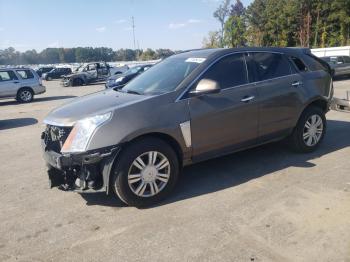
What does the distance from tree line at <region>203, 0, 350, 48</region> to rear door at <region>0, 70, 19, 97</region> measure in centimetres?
4260

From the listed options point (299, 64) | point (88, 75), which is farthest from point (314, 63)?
point (88, 75)

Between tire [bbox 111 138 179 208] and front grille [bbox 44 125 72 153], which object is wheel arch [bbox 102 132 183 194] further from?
front grille [bbox 44 125 72 153]

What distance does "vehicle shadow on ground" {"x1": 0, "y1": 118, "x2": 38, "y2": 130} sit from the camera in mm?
10539

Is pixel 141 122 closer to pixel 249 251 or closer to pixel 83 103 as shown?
pixel 83 103

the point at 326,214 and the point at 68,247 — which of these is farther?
the point at 326,214

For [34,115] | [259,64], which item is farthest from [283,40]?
[259,64]

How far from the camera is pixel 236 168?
5.27 metres

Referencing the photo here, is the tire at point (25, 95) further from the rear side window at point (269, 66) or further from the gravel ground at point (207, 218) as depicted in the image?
the rear side window at point (269, 66)

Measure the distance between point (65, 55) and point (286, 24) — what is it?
274 ft

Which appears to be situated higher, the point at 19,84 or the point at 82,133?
the point at 82,133

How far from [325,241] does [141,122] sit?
7.13 ft

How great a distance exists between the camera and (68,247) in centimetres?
340

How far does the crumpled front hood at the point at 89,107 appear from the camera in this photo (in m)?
4.06

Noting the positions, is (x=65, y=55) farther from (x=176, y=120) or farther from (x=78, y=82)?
(x=176, y=120)
